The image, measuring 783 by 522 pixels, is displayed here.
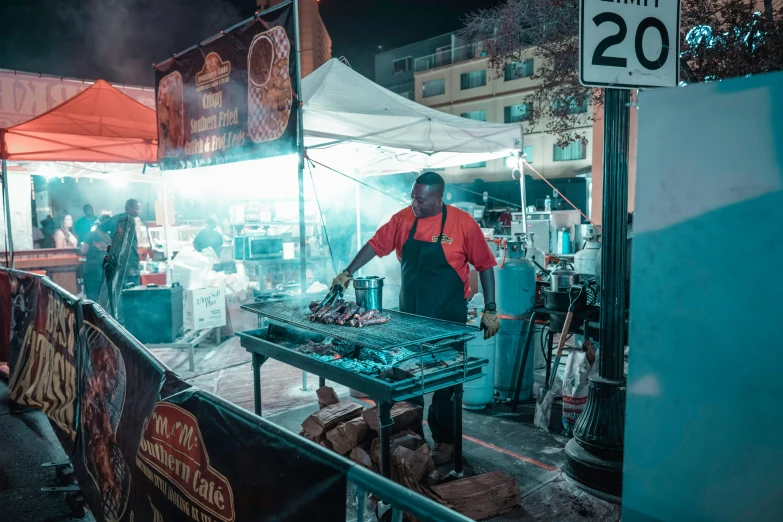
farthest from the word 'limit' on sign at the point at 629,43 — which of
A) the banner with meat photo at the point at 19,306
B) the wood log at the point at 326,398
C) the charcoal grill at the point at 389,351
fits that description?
the banner with meat photo at the point at 19,306

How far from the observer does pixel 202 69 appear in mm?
6633

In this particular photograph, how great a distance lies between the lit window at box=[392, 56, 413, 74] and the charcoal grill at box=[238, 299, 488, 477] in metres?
48.0

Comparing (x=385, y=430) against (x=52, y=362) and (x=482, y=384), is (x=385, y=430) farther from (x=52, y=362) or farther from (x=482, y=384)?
(x=52, y=362)

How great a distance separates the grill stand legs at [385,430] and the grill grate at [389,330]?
1.37ft

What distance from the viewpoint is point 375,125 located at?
6.82 metres

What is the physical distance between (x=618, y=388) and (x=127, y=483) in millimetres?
3369

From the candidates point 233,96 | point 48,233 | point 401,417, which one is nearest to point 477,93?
point 48,233

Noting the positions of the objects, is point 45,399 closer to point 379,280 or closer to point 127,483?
point 127,483

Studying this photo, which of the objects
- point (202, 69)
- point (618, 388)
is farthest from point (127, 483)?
point (202, 69)

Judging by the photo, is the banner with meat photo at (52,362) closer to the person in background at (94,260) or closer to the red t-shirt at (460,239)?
the red t-shirt at (460,239)

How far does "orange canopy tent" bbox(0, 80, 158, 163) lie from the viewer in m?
7.80

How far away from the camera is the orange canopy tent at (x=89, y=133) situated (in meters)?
7.80

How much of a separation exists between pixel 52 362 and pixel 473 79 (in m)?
41.5

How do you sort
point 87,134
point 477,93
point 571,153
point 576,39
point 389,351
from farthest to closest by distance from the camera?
point 477,93 → point 571,153 → point 576,39 → point 87,134 → point 389,351
